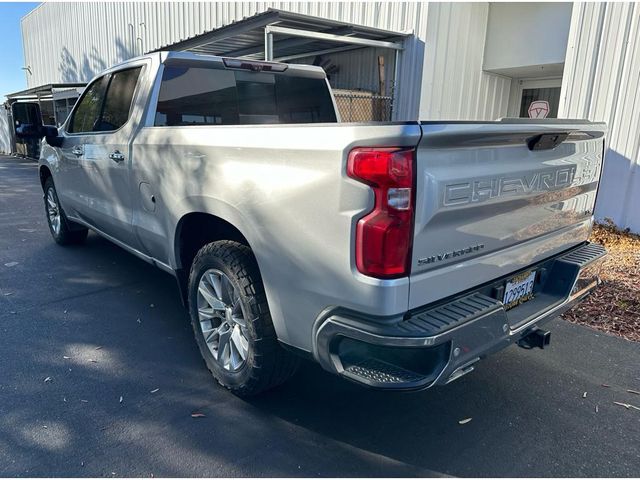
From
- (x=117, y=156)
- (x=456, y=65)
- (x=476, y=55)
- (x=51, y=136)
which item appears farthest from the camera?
(x=476, y=55)

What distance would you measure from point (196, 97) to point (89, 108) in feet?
5.30

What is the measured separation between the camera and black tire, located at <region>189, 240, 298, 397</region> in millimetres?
2588

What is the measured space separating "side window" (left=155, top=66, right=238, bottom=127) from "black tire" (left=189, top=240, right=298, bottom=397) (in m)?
1.42

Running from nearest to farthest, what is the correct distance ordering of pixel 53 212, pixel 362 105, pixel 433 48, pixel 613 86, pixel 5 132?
pixel 53 212, pixel 613 86, pixel 433 48, pixel 362 105, pixel 5 132

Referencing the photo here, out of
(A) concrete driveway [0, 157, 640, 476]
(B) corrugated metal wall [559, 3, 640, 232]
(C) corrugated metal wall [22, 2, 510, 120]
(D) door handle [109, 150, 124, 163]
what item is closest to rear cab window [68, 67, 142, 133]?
(D) door handle [109, 150, 124, 163]

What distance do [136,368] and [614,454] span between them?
9.75 feet

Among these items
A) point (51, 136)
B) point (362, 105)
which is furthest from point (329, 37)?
point (51, 136)

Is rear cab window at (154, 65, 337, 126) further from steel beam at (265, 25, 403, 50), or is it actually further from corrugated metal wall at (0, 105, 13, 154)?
corrugated metal wall at (0, 105, 13, 154)

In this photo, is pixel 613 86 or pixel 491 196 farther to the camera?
pixel 613 86

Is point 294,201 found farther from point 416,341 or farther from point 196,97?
point 196,97

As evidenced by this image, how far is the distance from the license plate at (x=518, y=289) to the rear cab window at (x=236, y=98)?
255 centimetres

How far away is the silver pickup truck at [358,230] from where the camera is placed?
199 centimetres

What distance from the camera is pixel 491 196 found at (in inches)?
90.0

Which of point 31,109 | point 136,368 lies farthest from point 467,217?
point 31,109
